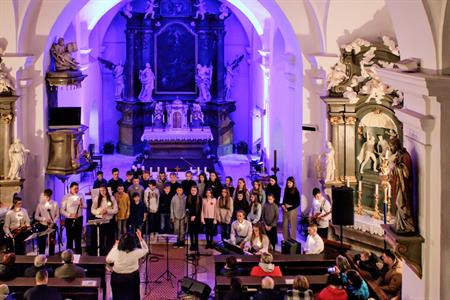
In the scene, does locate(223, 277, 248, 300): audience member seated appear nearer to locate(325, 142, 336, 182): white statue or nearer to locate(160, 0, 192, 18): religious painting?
locate(325, 142, 336, 182): white statue

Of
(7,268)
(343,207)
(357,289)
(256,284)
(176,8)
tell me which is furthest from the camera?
(176,8)

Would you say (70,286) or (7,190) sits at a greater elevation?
(7,190)

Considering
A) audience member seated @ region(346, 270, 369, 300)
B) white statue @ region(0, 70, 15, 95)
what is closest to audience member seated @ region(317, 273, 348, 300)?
audience member seated @ region(346, 270, 369, 300)

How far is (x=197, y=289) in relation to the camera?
1173 cm

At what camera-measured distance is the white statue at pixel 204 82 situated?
29605 mm

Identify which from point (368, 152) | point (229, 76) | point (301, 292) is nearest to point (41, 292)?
point (301, 292)

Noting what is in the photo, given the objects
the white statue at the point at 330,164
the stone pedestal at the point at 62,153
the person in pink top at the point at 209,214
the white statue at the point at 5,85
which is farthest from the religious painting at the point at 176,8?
the person in pink top at the point at 209,214

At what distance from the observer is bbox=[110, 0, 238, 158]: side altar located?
2964 centimetres

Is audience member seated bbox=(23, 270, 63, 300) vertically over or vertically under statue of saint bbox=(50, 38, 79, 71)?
under

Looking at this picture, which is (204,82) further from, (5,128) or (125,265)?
(125,265)

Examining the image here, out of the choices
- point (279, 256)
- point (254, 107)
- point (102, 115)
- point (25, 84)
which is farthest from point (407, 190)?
point (102, 115)

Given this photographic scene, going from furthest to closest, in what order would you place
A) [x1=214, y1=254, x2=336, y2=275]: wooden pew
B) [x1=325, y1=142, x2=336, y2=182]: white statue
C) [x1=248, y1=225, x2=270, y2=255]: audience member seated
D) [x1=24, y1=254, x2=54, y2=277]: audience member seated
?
[x1=325, y1=142, x2=336, y2=182]: white statue, [x1=248, y1=225, x2=270, y2=255]: audience member seated, [x1=214, y1=254, x2=336, y2=275]: wooden pew, [x1=24, y1=254, x2=54, y2=277]: audience member seated

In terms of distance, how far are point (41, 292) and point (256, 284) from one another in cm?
302

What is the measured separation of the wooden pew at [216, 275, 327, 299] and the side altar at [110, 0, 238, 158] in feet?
56.1
